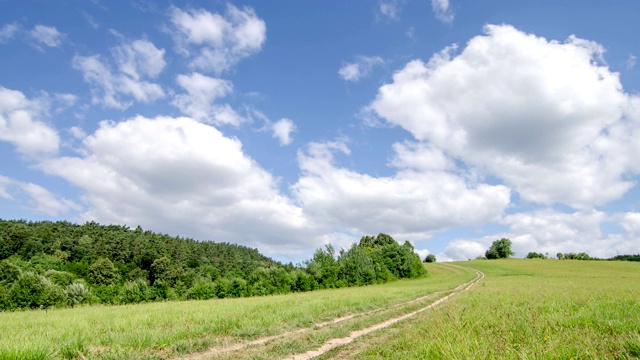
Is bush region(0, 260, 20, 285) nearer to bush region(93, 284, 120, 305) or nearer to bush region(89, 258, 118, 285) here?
bush region(89, 258, 118, 285)

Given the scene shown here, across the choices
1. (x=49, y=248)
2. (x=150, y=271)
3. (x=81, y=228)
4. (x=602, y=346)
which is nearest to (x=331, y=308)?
(x=602, y=346)

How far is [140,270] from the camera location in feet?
335

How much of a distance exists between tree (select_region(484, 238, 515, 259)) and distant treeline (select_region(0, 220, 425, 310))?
66.8m

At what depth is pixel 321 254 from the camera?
266ft

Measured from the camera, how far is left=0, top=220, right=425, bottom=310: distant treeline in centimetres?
5512

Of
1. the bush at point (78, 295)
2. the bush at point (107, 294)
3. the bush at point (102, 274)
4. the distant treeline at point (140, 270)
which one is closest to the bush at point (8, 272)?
the distant treeline at point (140, 270)

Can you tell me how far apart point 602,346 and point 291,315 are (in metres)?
11.8

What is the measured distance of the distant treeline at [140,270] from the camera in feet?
181

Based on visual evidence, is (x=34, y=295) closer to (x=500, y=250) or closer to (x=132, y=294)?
(x=132, y=294)

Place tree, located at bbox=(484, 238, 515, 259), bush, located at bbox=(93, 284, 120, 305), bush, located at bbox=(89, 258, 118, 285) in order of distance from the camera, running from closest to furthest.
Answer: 1. bush, located at bbox=(93, 284, 120, 305)
2. bush, located at bbox=(89, 258, 118, 285)
3. tree, located at bbox=(484, 238, 515, 259)

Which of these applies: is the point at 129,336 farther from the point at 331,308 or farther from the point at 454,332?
the point at 331,308

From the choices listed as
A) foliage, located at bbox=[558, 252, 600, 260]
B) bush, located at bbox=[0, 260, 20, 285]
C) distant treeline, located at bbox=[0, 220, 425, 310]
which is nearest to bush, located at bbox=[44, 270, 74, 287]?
distant treeline, located at bbox=[0, 220, 425, 310]

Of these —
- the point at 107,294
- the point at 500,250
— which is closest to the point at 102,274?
the point at 107,294

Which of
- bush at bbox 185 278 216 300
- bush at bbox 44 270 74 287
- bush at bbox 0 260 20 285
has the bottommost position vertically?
bush at bbox 185 278 216 300
